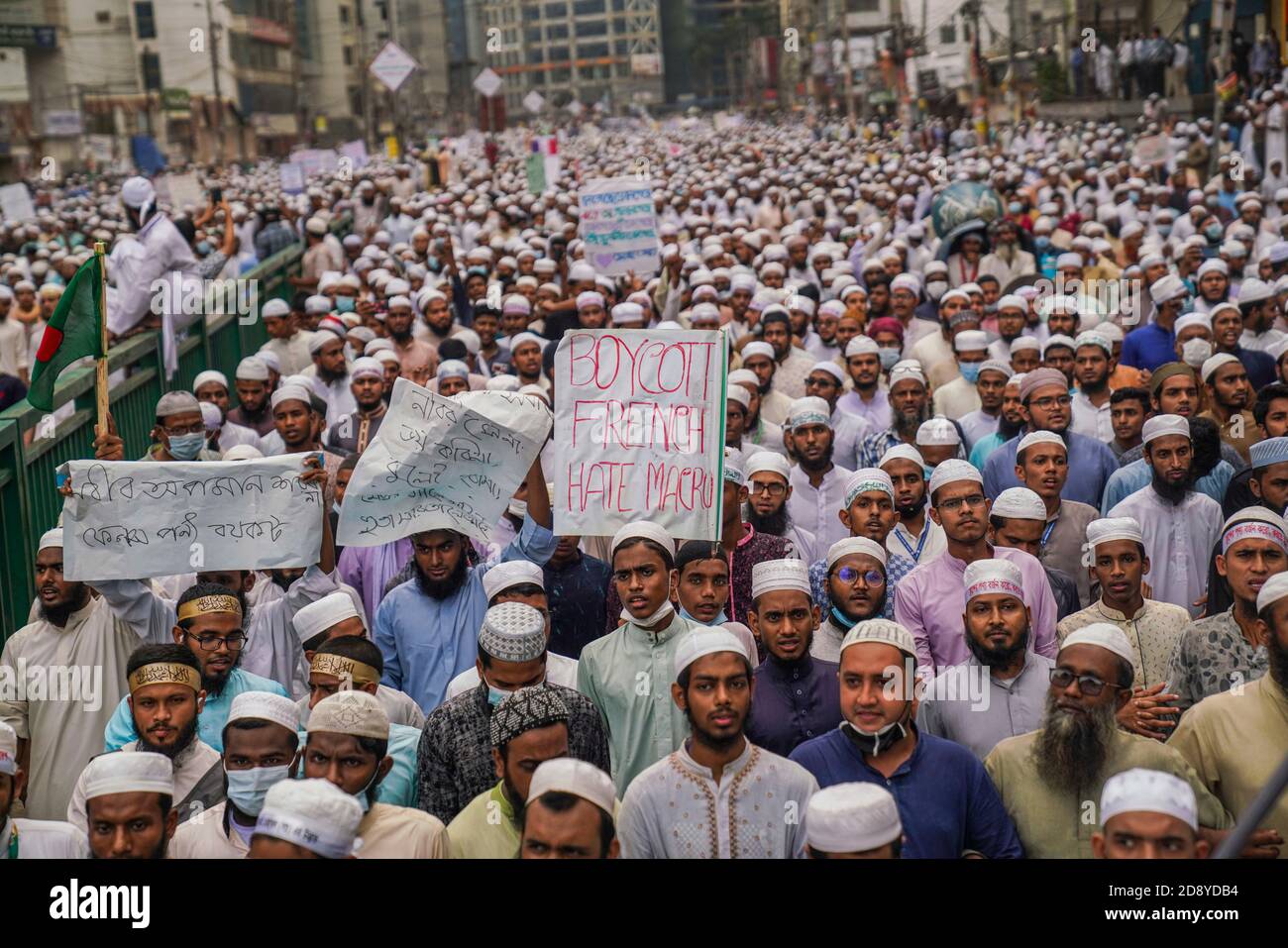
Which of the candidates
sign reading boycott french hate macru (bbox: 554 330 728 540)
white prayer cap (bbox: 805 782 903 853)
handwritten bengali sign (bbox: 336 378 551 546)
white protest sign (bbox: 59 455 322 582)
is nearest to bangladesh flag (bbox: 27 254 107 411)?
white protest sign (bbox: 59 455 322 582)

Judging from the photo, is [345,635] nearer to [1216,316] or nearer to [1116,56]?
[1216,316]

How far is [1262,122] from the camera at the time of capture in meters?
25.0

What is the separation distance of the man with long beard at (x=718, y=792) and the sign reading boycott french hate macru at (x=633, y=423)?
1666mm

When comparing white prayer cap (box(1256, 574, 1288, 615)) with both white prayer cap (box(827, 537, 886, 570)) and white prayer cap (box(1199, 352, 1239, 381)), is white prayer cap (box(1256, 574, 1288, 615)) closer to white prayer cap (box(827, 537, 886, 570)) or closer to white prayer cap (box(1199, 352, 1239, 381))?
white prayer cap (box(827, 537, 886, 570))

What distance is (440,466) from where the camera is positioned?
20.9 ft

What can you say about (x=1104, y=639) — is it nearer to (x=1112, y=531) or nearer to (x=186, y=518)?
(x=1112, y=531)

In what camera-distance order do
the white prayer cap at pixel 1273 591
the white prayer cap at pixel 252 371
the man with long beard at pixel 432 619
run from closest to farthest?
the white prayer cap at pixel 1273 591 < the man with long beard at pixel 432 619 < the white prayer cap at pixel 252 371

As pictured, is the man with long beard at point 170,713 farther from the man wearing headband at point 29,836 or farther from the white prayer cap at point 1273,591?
the white prayer cap at point 1273,591

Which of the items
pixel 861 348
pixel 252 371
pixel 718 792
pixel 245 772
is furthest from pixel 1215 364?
pixel 245 772

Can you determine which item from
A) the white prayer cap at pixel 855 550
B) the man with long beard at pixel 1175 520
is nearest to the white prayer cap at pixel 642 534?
the white prayer cap at pixel 855 550

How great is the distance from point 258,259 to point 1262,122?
14830 mm

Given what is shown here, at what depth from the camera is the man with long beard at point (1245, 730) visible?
179 inches

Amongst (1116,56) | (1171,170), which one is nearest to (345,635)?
(1171,170)

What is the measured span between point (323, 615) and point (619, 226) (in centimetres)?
914
